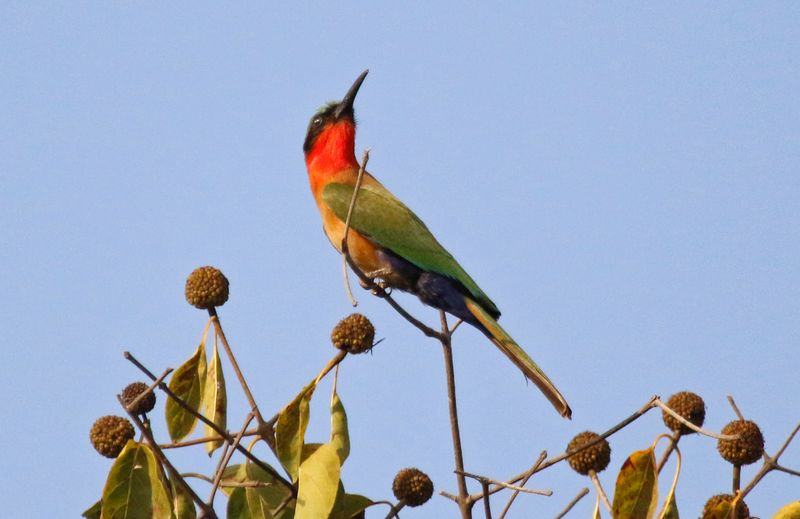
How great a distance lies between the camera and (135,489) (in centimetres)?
325

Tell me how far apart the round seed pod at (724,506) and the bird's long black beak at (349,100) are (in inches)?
185

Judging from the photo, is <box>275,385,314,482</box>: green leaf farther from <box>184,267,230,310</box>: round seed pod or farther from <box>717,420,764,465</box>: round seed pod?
<box>717,420,764,465</box>: round seed pod

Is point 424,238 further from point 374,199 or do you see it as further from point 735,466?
point 735,466

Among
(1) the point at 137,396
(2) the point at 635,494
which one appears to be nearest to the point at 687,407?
(2) the point at 635,494

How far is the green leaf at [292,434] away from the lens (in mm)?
3320

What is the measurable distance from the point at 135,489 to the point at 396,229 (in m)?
3.30

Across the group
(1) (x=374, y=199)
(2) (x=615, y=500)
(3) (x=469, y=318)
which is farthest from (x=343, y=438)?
(1) (x=374, y=199)

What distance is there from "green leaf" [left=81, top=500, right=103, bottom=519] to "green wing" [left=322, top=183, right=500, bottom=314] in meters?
2.69

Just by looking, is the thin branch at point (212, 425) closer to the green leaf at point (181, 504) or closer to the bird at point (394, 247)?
the green leaf at point (181, 504)

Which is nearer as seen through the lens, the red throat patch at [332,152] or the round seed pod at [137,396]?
the round seed pod at [137,396]

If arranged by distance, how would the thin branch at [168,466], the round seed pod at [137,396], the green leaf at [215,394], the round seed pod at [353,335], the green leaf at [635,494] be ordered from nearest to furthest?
the thin branch at [168,466], the green leaf at [635,494], the round seed pod at [137,396], the round seed pod at [353,335], the green leaf at [215,394]

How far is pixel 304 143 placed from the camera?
7.59 metres

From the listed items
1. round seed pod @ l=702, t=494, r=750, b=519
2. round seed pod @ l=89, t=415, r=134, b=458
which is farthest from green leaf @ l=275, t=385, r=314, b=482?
round seed pod @ l=702, t=494, r=750, b=519

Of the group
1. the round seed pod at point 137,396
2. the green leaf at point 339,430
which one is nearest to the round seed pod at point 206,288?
the round seed pod at point 137,396
